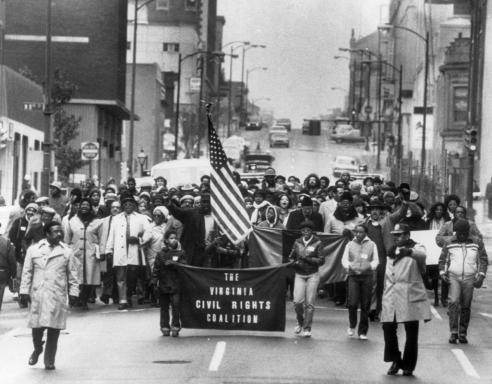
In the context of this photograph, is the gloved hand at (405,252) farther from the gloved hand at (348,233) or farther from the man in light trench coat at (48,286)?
the gloved hand at (348,233)

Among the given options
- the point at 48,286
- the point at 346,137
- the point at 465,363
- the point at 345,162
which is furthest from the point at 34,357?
the point at 346,137

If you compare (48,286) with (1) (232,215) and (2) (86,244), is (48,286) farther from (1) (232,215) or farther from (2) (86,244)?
(2) (86,244)

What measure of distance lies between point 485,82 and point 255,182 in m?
35.7

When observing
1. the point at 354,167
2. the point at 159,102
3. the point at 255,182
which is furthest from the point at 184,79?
the point at 255,182

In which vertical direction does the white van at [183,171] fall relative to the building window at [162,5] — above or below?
below

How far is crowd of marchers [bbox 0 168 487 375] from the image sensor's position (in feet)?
53.6

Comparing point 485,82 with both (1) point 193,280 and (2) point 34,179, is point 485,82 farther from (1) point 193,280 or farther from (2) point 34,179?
A: (1) point 193,280

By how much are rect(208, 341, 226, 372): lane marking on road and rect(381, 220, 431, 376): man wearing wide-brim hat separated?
1.96 metres

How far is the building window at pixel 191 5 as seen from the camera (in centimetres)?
16962

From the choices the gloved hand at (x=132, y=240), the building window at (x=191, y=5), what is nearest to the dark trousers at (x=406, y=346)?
the gloved hand at (x=132, y=240)

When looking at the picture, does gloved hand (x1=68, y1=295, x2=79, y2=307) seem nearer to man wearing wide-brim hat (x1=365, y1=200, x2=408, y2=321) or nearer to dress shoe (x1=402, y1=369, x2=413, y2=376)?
man wearing wide-brim hat (x1=365, y1=200, x2=408, y2=321)

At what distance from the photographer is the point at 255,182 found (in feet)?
128

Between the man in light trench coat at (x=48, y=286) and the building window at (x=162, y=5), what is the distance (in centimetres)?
15311

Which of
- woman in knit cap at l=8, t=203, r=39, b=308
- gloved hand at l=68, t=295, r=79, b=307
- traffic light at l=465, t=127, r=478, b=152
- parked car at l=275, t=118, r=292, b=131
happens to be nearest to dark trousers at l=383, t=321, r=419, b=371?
gloved hand at l=68, t=295, r=79, b=307
